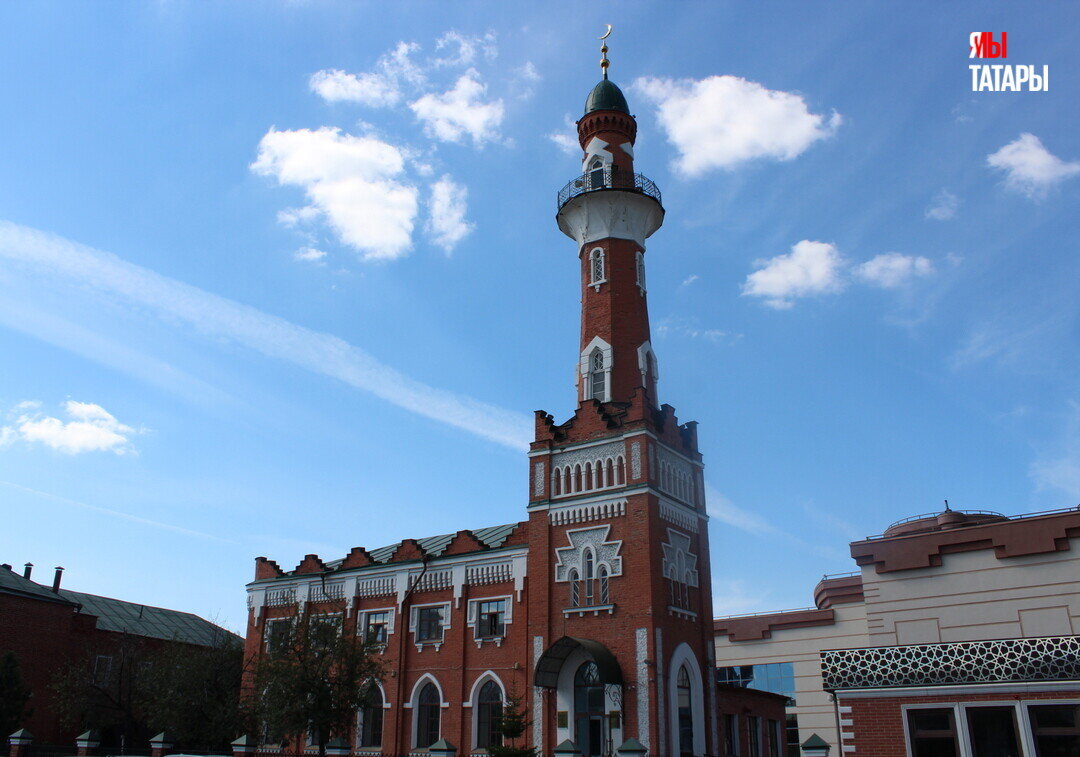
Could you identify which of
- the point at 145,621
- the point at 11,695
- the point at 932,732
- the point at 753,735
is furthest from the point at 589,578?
the point at 145,621

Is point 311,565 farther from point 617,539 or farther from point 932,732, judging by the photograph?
point 932,732

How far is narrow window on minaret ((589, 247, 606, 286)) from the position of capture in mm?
36688

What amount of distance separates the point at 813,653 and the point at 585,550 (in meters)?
23.5

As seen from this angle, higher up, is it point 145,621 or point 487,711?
point 145,621

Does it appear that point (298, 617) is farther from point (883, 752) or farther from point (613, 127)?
point (613, 127)

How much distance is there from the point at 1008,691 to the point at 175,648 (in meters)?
34.4

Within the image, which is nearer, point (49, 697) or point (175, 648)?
point (175, 648)

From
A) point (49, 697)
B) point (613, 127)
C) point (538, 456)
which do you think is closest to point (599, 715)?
point (538, 456)

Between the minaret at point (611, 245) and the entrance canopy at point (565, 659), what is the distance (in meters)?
9.44

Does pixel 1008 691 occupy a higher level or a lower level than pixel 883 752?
higher

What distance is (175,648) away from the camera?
40344mm

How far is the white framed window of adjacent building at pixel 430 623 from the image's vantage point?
35625 mm

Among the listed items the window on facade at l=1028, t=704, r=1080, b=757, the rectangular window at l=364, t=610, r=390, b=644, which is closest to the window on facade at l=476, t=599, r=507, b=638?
the rectangular window at l=364, t=610, r=390, b=644

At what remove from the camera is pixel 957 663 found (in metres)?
21.1
